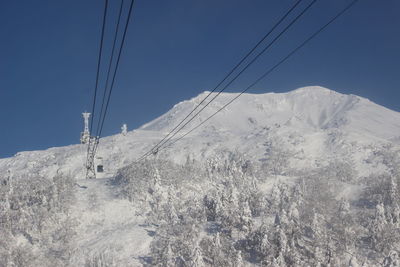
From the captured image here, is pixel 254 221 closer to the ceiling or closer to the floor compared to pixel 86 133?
closer to the floor

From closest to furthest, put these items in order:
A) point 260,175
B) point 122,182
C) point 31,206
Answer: point 31,206 → point 122,182 → point 260,175

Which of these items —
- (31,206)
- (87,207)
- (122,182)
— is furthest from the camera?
(122,182)

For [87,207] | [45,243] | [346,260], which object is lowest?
[346,260]

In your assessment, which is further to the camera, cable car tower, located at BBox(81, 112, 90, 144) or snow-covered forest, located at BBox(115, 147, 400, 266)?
snow-covered forest, located at BBox(115, 147, 400, 266)

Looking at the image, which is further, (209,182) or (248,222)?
(209,182)

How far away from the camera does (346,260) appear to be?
105m

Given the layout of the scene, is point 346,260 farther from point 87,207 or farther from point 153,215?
point 87,207

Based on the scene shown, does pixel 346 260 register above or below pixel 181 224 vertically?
below

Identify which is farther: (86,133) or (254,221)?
(254,221)

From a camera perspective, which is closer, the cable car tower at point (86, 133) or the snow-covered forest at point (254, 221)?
the cable car tower at point (86, 133)

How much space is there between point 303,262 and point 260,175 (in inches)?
3867

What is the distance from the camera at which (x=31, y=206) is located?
133250mm

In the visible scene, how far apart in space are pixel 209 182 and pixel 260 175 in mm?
32435

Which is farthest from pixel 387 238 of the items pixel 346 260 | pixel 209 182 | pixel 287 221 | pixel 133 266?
pixel 209 182
